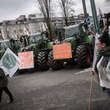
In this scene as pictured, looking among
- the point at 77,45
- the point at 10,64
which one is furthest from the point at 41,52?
the point at 10,64

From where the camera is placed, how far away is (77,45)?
15.4 meters

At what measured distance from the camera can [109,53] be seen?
18.2 feet

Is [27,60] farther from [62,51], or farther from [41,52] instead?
[62,51]

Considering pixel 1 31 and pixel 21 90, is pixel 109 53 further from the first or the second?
pixel 1 31

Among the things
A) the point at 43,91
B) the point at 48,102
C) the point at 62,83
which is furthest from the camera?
the point at 62,83

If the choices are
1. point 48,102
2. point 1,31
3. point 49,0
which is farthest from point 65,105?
point 1,31

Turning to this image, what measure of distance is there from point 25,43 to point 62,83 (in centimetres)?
1150

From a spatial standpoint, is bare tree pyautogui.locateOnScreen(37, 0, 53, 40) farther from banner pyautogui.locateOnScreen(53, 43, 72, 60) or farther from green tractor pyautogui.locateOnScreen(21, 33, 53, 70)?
banner pyautogui.locateOnScreen(53, 43, 72, 60)

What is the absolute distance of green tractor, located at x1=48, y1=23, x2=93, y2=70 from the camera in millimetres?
14180

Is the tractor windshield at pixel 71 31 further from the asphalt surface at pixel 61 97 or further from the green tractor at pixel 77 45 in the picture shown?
the asphalt surface at pixel 61 97

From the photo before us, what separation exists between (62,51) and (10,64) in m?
5.00

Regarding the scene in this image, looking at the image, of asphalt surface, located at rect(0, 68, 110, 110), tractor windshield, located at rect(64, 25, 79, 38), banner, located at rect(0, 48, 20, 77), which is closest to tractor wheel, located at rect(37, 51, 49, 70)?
tractor windshield, located at rect(64, 25, 79, 38)

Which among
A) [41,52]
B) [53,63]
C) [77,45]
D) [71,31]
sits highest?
[71,31]

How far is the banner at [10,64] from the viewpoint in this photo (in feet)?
33.6
